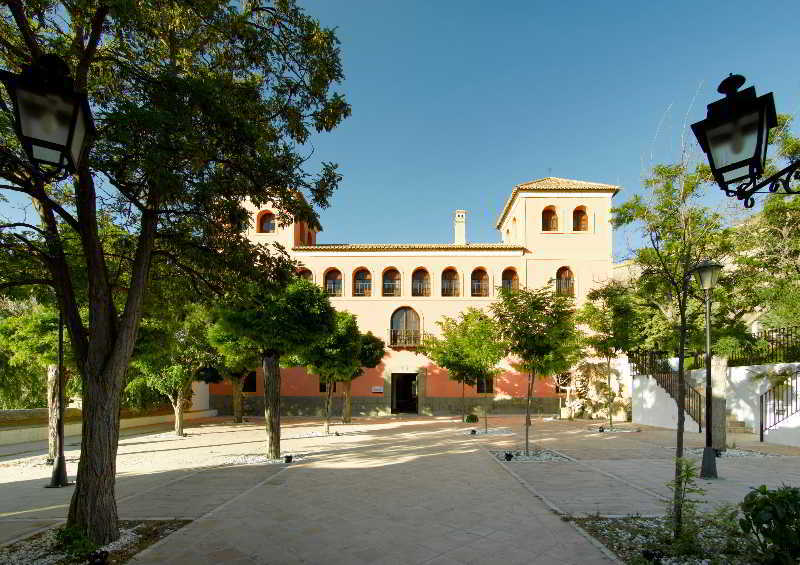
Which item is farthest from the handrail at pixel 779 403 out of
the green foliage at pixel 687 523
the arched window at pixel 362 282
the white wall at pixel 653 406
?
the arched window at pixel 362 282

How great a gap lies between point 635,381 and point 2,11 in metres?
25.2

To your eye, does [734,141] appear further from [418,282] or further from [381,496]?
[418,282]

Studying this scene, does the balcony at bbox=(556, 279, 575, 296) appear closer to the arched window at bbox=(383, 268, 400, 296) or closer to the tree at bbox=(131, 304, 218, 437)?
the arched window at bbox=(383, 268, 400, 296)

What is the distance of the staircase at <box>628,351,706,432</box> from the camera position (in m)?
18.0

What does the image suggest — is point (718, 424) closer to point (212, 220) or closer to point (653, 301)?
point (653, 301)

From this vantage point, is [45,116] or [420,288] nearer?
[45,116]

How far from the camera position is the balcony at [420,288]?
103 feet

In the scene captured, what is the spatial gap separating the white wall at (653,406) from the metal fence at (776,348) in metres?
3.26

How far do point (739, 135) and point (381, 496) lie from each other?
301 inches

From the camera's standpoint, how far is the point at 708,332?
32.6ft

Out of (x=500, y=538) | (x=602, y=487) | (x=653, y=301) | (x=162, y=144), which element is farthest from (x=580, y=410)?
(x=162, y=144)

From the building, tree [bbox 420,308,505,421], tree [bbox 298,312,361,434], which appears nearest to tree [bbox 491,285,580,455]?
tree [bbox 420,308,505,421]

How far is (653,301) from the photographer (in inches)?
664

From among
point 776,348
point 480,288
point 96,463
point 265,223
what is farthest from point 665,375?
point 265,223
